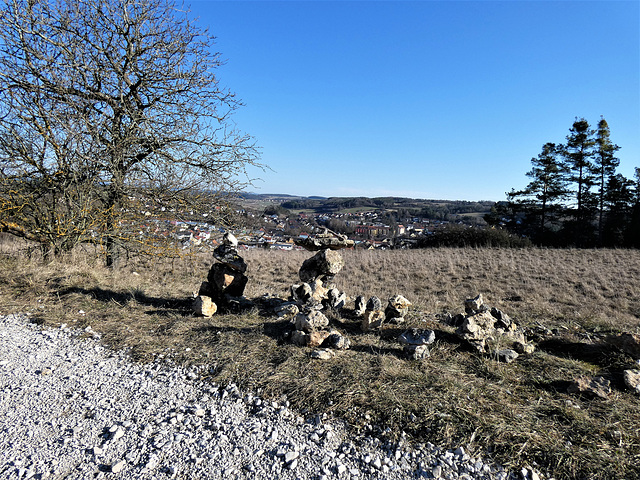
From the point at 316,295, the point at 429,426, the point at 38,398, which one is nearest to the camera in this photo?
the point at 429,426

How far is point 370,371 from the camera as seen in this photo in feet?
11.8

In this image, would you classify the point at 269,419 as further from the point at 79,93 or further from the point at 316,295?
the point at 79,93

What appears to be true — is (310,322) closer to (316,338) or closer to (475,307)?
(316,338)

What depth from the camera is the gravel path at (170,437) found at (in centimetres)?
235

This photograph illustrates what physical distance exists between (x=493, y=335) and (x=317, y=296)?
2947mm

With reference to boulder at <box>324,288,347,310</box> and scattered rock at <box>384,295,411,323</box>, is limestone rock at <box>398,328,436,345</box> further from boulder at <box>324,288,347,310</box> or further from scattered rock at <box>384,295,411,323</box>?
boulder at <box>324,288,347,310</box>

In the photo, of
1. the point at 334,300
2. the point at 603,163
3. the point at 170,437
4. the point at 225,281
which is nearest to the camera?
the point at 170,437

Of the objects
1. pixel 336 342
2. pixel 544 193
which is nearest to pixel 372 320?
pixel 336 342

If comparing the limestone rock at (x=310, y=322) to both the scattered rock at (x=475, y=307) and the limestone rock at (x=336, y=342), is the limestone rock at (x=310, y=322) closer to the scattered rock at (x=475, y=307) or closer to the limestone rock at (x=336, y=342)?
the limestone rock at (x=336, y=342)

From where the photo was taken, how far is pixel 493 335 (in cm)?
452

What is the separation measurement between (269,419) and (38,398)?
2.28 m

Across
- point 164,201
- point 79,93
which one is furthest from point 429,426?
point 79,93

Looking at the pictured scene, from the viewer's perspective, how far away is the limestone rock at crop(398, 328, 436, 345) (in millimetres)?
4086

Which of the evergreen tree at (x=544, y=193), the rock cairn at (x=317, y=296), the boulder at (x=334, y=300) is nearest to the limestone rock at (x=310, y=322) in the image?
the rock cairn at (x=317, y=296)
